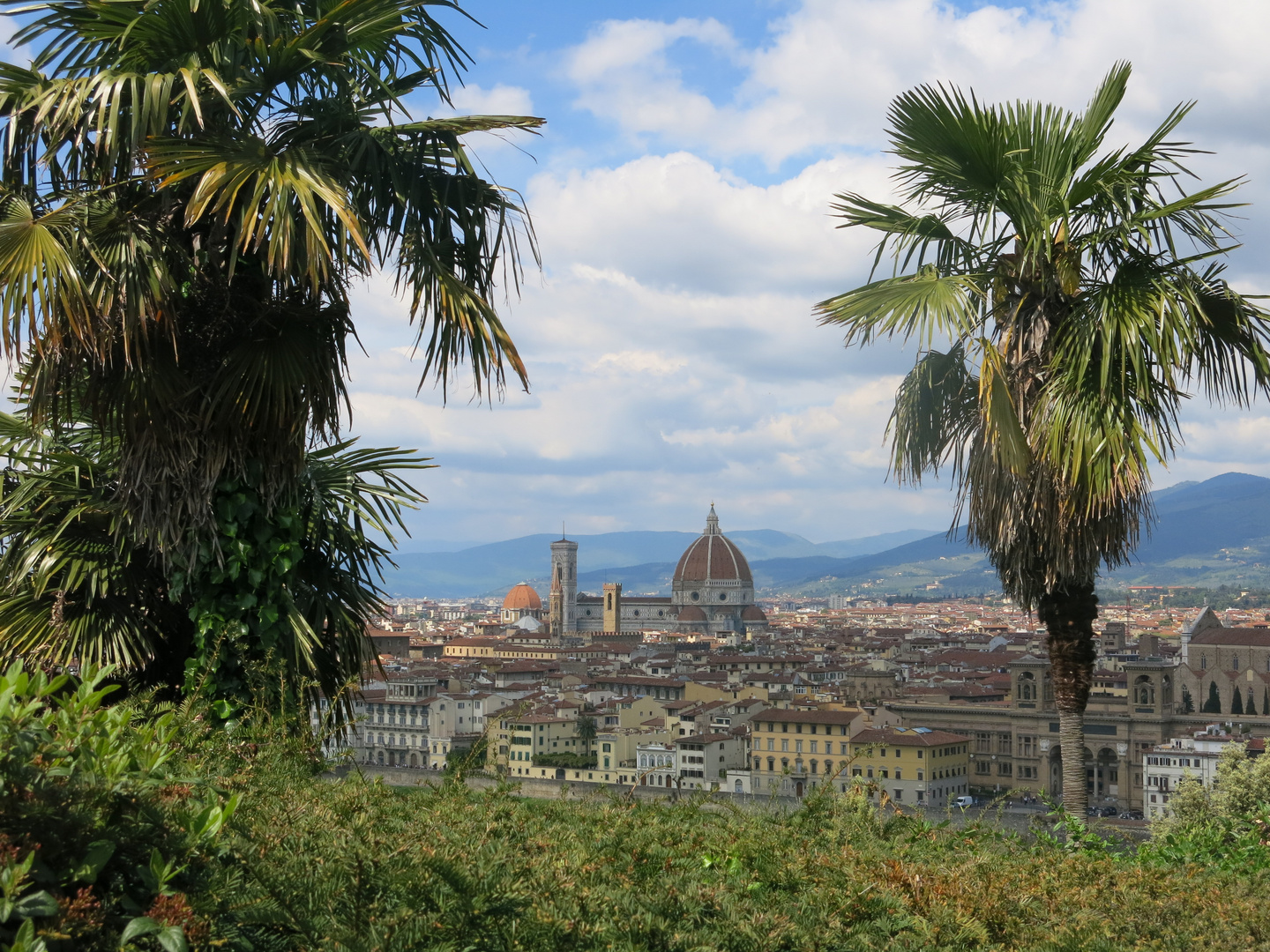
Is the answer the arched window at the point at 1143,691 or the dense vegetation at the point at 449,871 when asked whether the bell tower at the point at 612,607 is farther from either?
the dense vegetation at the point at 449,871

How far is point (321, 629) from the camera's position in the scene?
3.78 metres

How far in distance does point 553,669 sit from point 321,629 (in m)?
71.6

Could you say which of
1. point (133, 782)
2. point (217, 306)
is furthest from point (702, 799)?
point (217, 306)

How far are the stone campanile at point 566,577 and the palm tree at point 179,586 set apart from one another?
4966 inches

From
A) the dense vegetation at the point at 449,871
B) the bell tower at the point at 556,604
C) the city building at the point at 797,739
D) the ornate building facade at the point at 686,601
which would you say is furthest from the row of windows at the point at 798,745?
the ornate building facade at the point at 686,601

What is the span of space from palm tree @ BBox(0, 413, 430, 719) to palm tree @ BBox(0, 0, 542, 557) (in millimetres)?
148

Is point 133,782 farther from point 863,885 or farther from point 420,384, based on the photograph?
point 420,384

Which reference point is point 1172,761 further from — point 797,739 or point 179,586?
point 179,586

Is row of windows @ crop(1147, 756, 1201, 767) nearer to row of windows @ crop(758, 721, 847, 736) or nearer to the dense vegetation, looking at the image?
row of windows @ crop(758, 721, 847, 736)

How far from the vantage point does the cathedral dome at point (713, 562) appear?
13638 centimetres

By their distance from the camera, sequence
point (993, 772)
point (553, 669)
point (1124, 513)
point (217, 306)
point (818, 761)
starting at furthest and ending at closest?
point (553, 669), point (993, 772), point (818, 761), point (1124, 513), point (217, 306)

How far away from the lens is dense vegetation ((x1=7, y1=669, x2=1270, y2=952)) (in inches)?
57.8

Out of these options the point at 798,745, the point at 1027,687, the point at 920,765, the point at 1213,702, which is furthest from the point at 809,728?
the point at 1213,702

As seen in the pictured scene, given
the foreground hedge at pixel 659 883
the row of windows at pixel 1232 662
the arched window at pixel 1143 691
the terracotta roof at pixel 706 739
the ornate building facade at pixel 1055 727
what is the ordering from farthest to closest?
the row of windows at pixel 1232 662 → the arched window at pixel 1143 691 → the ornate building facade at pixel 1055 727 → the terracotta roof at pixel 706 739 → the foreground hedge at pixel 659 883
